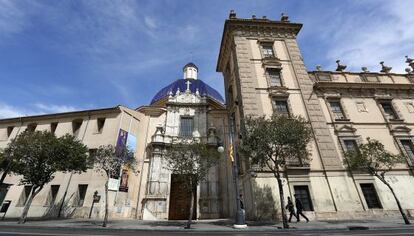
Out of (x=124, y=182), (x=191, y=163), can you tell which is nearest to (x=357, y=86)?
(x=191, y=163)

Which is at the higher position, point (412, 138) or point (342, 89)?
point (342, 89)

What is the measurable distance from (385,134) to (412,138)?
2.43 metres

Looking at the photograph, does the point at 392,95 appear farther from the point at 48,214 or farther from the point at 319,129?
the point at 48,214

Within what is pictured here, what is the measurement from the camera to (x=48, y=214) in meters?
20.8

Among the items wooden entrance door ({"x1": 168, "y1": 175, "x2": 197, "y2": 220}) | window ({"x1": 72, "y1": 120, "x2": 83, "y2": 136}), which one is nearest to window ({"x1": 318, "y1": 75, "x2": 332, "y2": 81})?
wooden entrance door ({"x1": 168, "y1": 175, "x2": 197, "y2": 220})

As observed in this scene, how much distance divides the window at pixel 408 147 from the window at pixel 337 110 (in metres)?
5.38

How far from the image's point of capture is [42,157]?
17.1 m

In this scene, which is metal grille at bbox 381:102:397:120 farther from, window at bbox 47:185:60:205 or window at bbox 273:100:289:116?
window at bbox 47:185:60:205

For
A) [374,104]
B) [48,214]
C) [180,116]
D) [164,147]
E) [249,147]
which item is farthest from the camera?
[180,116]

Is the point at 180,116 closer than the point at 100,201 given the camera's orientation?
No

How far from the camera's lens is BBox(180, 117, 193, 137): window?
26027 mm

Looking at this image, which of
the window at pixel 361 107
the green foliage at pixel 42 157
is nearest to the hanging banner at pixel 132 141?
the green foliage at pixel 42 157

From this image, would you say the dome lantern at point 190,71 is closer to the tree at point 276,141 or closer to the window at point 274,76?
the window at point 274,76

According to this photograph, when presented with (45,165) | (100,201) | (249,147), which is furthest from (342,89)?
(45,165)
